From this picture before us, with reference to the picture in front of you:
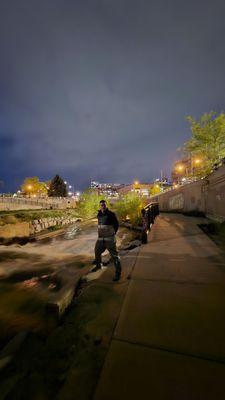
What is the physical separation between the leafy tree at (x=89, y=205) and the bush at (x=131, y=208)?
9088 mm

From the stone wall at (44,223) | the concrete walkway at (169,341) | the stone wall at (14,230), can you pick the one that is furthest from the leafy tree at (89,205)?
the concrete walkway at (169,341)

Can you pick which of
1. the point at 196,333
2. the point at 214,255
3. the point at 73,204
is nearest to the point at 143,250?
the point at 214,255

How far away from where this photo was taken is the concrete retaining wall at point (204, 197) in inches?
512

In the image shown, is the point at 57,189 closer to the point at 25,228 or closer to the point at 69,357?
the point at 25,228

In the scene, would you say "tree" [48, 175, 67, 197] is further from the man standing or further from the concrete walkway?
the concrete walkway

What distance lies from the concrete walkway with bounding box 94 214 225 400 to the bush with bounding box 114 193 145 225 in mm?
13500

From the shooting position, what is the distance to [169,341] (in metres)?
2.38

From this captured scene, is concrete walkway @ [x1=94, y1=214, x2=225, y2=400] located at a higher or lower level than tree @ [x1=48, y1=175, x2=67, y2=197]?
lower

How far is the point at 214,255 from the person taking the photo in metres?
5.95

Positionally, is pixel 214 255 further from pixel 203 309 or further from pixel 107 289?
pixel 107 289

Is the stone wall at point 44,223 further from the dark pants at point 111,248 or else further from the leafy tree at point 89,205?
the dark pants at point 111,248

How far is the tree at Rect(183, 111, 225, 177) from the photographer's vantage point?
22.7m

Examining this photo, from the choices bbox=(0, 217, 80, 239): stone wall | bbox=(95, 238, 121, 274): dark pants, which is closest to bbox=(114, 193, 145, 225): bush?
bbox=(0, 217, 80, 239): stone wall

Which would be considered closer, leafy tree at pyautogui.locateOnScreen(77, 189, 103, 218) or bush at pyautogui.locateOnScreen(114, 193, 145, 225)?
bush at pyautogui.locateOnScreen(114, 193, 145, 225)
